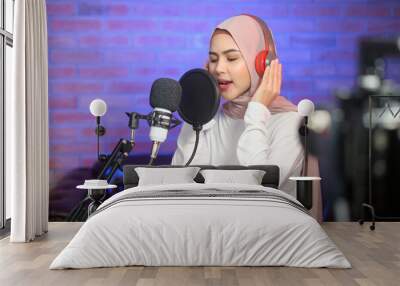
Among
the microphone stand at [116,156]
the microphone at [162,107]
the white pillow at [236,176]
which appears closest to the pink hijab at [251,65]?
the microphone at [162,107]

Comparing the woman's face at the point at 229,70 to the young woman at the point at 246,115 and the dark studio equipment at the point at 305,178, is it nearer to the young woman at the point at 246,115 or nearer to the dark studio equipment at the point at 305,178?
the young woman at the point at 246,115

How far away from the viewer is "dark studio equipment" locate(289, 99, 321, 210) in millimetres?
6816

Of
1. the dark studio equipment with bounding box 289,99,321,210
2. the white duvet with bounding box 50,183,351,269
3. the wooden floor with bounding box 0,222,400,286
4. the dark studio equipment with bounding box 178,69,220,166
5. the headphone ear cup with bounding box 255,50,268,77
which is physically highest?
the headphone ear cup with bounding box 255,50,268,77

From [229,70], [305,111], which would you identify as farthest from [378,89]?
[229,70]

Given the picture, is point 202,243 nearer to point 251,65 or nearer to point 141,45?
point 251,65

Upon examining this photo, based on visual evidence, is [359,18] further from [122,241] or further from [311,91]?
[122,241]

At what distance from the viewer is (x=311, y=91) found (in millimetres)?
7219

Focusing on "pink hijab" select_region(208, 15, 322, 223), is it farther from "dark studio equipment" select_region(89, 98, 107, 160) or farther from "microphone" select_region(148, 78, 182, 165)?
"dark studio equipment" select_region(89, 98, 107, 160)

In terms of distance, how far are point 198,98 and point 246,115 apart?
0.62m

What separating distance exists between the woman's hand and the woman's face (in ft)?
0.53

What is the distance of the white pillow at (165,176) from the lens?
649 centimetres

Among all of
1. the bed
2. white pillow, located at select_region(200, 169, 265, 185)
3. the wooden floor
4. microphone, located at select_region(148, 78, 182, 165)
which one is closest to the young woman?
microphone, located at select_region(148, 78, 182, 165)

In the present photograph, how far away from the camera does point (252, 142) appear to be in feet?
23.3

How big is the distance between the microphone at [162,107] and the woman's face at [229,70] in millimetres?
509
